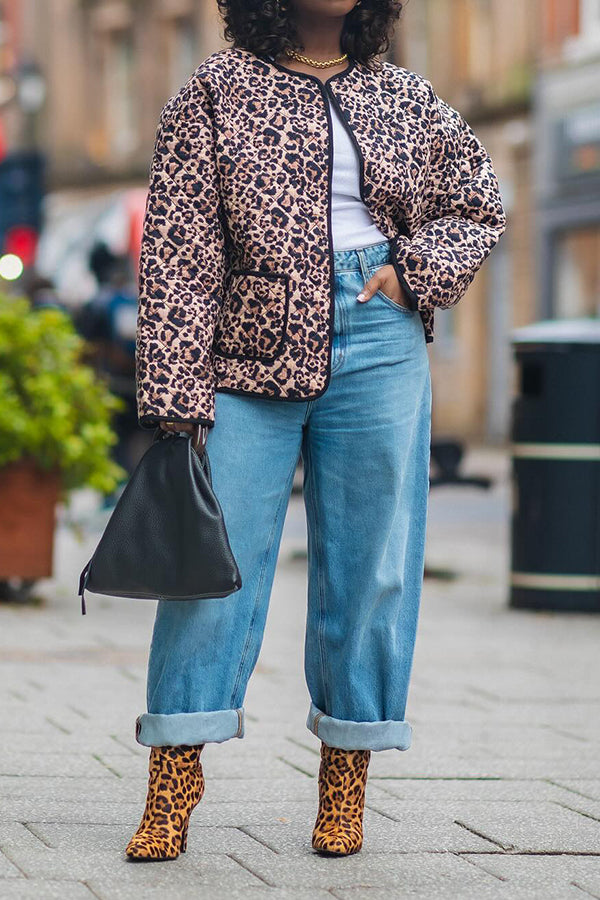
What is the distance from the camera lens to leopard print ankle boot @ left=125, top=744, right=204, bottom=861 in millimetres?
3611

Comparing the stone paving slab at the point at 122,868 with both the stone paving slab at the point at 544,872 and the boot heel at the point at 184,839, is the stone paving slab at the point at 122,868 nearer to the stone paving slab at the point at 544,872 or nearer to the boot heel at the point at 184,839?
the boot heel at the point at 184,839

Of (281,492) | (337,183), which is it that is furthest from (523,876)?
(337,183)

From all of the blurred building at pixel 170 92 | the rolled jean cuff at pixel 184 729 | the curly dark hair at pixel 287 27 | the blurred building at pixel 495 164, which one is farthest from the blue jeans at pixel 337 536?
the blurred building at pixel 495 164

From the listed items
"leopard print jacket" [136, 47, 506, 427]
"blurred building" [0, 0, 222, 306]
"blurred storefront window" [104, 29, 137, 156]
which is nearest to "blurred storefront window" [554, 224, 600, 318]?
"blurred building" [0, 0, 222, 306]

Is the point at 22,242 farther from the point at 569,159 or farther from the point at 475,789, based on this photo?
the point at 475,789

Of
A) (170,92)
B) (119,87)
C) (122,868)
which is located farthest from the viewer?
(119,87)

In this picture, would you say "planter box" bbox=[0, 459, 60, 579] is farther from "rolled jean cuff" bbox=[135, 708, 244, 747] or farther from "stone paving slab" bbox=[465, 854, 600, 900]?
"stone paving slab" bbox=[465, 854, 600, 900]

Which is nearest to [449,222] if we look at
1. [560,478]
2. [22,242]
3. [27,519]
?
[27,519]

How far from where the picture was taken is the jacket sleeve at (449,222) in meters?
3.68

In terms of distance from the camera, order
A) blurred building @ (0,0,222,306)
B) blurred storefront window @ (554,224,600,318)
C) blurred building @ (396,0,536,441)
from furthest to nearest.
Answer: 1. blurred building @ (0,0,222,306)
2. blurred building @ (396,0,536,441)
3. blurred storefront window @ (554,224,600,318)

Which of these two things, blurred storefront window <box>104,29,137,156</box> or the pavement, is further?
blurred storefront window <box>104,29,137,156</box>

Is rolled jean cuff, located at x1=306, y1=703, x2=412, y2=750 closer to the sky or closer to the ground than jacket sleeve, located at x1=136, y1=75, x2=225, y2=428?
closer to the ground

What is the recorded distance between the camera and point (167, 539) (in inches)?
140

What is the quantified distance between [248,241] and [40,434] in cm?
406
